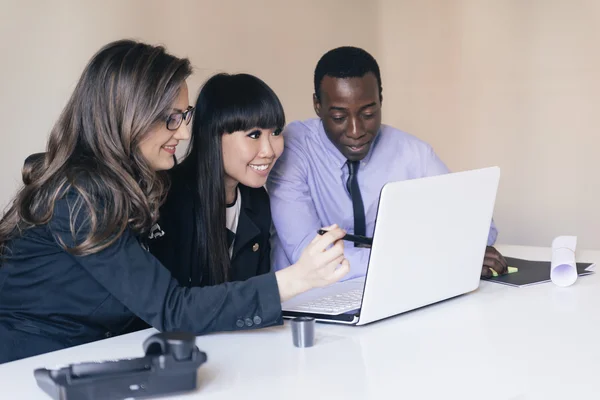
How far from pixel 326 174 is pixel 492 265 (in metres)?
0.70

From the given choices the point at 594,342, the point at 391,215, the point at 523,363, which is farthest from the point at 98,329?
the point at 594,342

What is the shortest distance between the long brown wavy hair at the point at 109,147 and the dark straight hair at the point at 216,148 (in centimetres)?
38

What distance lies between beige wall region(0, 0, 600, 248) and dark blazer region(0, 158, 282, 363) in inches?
55.6

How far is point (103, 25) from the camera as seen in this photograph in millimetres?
3078

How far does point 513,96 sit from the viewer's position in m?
4.18

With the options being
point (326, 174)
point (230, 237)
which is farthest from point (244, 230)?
point (326, 174)

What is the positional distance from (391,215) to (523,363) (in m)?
0.38

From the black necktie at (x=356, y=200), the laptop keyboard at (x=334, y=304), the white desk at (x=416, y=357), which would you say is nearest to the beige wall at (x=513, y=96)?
the black necktie at (x=356, y=200)

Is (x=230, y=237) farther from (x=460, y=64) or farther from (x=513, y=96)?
(x=460, y=64)

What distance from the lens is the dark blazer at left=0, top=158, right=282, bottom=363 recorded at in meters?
1.56

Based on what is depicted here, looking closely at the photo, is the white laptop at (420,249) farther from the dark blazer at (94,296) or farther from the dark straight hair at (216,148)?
the dark straight hair at (216,148)

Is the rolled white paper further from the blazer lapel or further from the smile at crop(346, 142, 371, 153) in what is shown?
the blazer lapel

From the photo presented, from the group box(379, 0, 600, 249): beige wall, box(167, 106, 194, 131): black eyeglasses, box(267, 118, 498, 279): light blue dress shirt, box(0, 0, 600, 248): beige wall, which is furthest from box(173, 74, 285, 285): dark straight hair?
box(379, 0, 600, 249): beige wall

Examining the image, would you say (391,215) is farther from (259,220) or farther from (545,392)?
(259,220)
